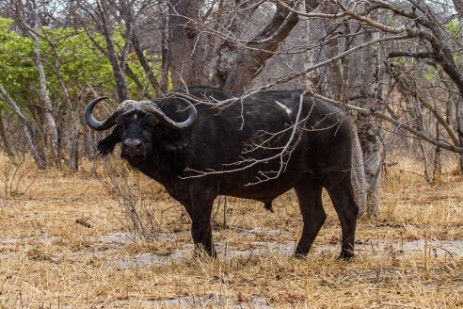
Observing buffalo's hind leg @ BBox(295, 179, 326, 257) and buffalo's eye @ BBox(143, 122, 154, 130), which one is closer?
buffalo's eye @ BBox(143, 122, 154, 130)

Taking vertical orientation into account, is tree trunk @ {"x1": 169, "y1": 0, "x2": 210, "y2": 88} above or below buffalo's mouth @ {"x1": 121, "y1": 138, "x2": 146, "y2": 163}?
above

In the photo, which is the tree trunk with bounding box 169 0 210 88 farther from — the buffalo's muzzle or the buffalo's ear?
the buffalo's muzzle

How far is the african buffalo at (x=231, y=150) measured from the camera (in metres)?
6.50

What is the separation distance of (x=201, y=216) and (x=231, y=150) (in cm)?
65

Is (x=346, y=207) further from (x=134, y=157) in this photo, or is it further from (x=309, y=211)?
(x=134, y=157)

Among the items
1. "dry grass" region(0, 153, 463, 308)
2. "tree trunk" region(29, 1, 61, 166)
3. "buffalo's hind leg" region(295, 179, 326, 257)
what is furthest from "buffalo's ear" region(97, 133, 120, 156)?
"tree trunk" region(29, 1, 61, 166)

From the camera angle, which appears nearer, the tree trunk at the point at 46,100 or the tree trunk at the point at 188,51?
the tree trunk at the point at 188,51

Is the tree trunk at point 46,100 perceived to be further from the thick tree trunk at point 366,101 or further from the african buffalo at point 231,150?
the african buffalo at point 231,150

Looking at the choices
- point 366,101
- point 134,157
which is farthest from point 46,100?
point 134,157

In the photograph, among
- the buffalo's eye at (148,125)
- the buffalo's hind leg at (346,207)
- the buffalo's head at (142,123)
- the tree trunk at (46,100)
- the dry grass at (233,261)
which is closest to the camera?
the dry grass at (233,261)

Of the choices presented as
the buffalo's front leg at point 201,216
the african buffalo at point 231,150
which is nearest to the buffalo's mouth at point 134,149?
the african buffalo at point 231,150

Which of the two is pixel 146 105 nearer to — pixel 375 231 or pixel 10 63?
pixel 375 231

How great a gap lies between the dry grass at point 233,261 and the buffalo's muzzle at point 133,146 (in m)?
0.91

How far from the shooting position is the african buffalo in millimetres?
6496
